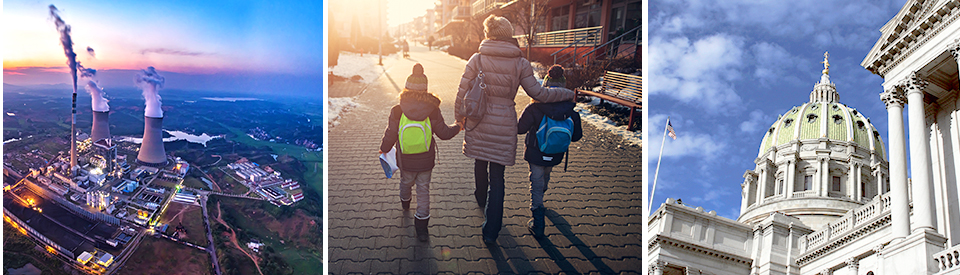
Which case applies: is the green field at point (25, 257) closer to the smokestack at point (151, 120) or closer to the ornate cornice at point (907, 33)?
the smokestack at point (151, 120)

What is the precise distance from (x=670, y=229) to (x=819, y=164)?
22.9m

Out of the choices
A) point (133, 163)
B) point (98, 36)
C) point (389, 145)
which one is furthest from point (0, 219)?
point (389, 145)

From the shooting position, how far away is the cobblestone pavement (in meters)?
4.59

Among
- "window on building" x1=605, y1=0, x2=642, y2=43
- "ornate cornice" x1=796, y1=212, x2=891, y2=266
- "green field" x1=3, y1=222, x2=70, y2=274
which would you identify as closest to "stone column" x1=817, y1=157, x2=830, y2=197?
"ornate cornice" x1=796, y1=212, x2=891, y2=266

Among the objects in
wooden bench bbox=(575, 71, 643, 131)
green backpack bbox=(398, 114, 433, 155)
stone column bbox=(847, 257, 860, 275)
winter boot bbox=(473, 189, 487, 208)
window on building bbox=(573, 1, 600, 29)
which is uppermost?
window on building bbox=(573, 1, 600, 29)

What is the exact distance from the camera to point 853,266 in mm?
18062

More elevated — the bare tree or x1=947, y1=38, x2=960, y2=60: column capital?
the bare tree

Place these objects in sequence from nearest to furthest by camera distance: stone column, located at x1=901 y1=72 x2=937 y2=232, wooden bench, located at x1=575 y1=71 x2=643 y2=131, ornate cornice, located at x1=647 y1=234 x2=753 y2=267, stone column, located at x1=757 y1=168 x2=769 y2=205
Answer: wooden bench, located at x1=575 y1=71 x2=643 y2=131 < stone column, located at x1=901 y1=72 x2=937 y2=232 < ornate cornice, located at x1=647 y1=234 x2=753 y2=267 < stone column, located at x1=757 y1=168 x2=769 y2=205

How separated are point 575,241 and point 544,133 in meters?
1.18

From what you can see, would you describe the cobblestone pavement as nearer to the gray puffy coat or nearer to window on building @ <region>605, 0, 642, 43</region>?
the gray puffy coat

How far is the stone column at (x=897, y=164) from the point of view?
11.9 m

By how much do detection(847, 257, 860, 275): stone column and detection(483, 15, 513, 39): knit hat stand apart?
65.1 ft

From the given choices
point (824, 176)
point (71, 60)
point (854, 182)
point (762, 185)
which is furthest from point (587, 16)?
point (762, 185)

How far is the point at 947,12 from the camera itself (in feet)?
36.3
